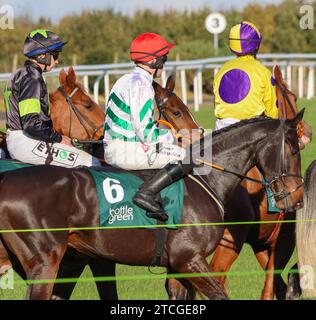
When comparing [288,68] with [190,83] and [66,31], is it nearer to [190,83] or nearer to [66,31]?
[190,83]

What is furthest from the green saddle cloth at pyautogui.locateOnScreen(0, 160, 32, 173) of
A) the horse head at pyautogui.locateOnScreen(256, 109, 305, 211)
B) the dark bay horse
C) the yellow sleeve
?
the yellow sleeve

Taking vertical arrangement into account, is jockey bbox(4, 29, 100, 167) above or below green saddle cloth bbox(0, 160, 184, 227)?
above

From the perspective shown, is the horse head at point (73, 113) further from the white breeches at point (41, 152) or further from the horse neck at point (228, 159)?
the horse neck at point (228, 159)

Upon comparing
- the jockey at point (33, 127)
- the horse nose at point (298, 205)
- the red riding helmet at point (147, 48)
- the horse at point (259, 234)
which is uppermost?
the red riding helmet at point (147, 48)

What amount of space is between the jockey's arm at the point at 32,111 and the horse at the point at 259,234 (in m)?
1.47

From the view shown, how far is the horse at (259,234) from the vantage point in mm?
6992

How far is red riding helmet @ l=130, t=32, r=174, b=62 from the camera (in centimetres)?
635

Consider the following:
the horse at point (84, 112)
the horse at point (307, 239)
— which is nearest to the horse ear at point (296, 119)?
the horse at point (307, 239)

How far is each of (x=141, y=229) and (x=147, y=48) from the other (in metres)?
1.28

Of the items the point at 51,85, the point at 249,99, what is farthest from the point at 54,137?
the point at 51,85

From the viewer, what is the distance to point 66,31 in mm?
31484

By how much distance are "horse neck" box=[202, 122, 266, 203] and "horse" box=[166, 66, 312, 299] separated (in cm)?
45

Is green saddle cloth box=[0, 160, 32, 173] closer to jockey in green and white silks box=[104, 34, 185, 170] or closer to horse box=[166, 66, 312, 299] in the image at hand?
jockey in green and white silks box=[104, 34, 185, 170]

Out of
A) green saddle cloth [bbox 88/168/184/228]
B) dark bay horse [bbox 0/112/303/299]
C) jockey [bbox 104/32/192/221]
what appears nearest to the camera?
dark bay horse [bbox 0/112/303/299]
